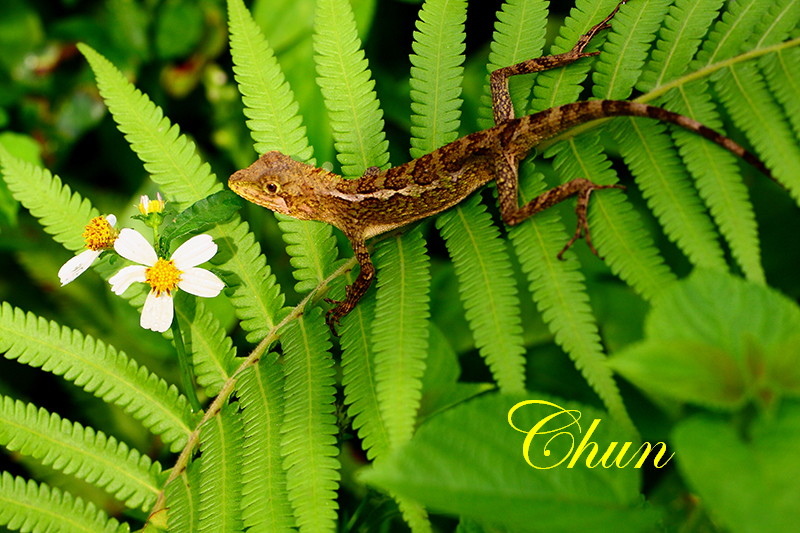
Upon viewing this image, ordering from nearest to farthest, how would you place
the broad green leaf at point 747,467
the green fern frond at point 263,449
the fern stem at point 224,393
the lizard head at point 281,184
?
1. the broad green leaf at point 747,467
2. the green fern frond at point 263,449
3. the fern stem at point 224,393
4. the lizard head at point 281,184

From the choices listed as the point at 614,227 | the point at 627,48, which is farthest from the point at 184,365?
the point at 627,48

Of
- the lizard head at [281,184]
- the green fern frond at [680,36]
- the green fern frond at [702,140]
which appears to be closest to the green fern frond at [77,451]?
the lizard head at [281,184]

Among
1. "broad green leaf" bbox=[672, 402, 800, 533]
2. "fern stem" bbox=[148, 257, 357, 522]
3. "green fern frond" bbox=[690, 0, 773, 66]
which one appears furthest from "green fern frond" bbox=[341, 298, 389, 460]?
"green fern frond" bbox=[690, 0, 773, 66]

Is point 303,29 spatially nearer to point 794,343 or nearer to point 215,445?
point 215,445

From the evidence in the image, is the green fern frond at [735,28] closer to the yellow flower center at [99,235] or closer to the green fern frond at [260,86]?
the green fern frond at [260,86]

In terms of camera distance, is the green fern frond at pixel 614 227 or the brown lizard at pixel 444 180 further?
the brown lizard at pixel 444 180

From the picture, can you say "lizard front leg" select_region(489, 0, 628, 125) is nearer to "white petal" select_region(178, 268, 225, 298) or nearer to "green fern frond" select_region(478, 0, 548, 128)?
"green fern frond" select_region(478, 0, 548, 128)

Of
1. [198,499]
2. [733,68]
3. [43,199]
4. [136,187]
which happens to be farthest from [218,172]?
[733,68]
